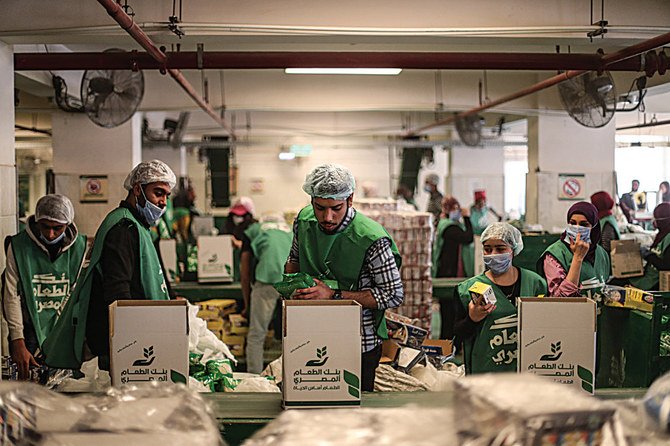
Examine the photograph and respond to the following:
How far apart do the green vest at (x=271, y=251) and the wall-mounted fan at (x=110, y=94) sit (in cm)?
167

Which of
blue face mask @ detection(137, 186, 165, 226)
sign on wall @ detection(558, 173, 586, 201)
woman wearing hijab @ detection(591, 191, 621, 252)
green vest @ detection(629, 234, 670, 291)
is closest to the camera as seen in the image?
blue face mask @ detection(137, 186, 165, 226)

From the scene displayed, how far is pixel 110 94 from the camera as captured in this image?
6.27m

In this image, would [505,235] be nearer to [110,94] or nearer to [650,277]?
[650,277]

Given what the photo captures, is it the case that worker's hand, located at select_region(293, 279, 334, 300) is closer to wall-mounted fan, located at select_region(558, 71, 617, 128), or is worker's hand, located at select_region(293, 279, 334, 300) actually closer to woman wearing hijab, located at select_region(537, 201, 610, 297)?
woman wearing hijab, located at select_region(537, 201, 610, 297)

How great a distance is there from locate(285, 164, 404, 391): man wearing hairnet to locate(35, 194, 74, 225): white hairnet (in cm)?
180

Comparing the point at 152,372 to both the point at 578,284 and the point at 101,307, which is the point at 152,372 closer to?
the point at 101,307

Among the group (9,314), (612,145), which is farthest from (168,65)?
(612,145)

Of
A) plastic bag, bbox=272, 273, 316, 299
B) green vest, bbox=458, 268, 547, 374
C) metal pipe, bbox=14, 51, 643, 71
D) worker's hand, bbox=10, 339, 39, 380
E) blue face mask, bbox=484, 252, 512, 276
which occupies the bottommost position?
worker's hand, bbox=10, 339, 39, 380

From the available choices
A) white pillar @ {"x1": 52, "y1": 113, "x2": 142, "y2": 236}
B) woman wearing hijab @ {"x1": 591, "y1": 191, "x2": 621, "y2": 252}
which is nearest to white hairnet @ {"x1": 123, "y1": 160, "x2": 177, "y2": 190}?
woman wearing hijab @ {"x1": 591, "y1": 191, "x2": 621, "y2": 252}

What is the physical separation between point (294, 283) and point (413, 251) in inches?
154

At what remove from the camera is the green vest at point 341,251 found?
11.0 feet

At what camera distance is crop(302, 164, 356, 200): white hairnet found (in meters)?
3.37

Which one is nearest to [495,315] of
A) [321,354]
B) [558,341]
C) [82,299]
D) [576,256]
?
[558,341]

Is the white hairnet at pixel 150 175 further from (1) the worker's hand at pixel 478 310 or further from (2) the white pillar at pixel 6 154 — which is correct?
(2) the white pillar at pixel 6 154
